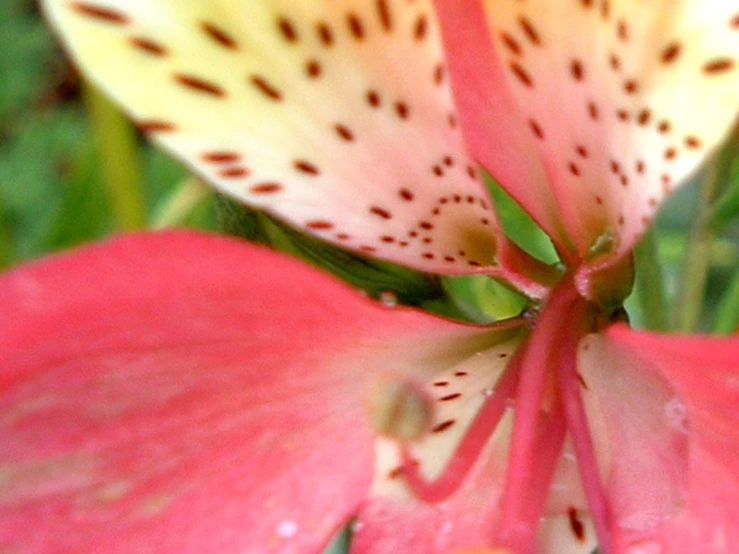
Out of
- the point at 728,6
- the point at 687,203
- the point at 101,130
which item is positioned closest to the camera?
the point at 728,6

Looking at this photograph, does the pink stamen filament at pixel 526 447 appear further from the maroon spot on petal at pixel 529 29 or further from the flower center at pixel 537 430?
the maroon spot on petal at pixel 529 29

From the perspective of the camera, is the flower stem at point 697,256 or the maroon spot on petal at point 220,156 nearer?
the maroon spot on petal at point 220,156

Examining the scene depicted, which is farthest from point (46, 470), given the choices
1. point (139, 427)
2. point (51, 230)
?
point (51, 230)

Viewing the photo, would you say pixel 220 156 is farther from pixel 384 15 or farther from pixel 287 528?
pixel 287 528

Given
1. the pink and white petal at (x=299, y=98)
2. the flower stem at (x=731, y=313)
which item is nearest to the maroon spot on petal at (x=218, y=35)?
the pink and white petal at (x=299, y=98)

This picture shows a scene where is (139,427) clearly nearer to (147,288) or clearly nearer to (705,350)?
(147,288)

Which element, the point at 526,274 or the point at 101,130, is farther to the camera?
the point at 101,130
